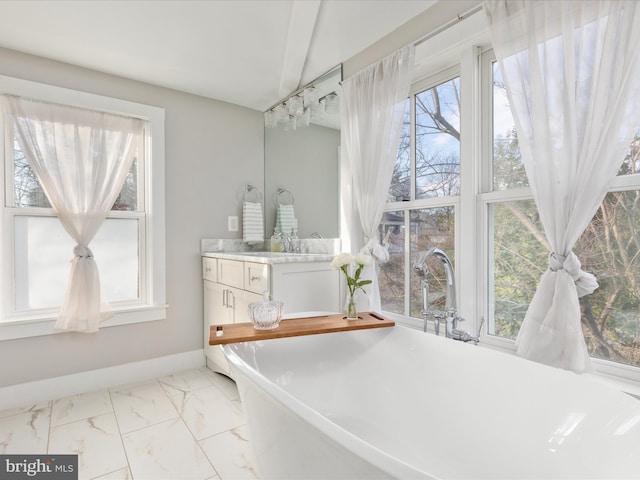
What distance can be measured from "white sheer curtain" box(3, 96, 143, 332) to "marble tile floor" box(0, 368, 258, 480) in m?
0.54

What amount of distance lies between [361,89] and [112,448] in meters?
2.48

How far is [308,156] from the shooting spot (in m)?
2.77

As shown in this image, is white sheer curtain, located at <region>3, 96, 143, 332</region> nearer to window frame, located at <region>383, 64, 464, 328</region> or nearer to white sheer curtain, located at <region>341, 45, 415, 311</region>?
white sheer curtain, located at <region>341, 45, 415, 311</region>

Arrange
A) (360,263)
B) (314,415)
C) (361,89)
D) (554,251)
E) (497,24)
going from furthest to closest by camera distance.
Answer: (361,89) → (360,263) → (497,24) → (554,251) → (314,415)

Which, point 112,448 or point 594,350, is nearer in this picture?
point 594,350

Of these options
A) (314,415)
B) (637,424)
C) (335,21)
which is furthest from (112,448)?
(335,21)

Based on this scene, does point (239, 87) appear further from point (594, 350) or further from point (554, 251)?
point (594, 350)

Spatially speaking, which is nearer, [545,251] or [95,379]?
[545,251]

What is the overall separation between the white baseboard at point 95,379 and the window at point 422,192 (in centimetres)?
179

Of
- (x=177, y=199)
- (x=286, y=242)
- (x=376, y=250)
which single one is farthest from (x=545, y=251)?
(x=177, y=199)

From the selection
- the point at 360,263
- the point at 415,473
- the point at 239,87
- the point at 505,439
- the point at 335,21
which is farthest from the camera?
the point at 239,87

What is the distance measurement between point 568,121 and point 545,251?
21.9 inches

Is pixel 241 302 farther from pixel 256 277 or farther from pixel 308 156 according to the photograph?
pixel 308 156

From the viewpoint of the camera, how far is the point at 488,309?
1729mm
